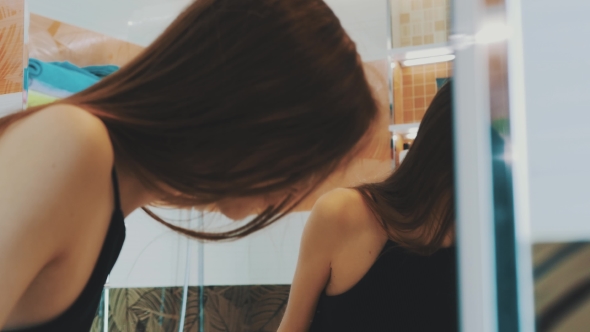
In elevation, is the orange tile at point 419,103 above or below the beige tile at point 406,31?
below

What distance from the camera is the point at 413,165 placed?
682 millimetres

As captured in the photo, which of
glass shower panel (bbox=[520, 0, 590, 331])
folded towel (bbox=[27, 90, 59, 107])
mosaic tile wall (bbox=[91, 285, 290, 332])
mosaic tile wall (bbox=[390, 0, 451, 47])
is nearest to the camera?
glass shower panel (bbox=[520, 0, 590, 331])

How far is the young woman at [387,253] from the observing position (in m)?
0.62

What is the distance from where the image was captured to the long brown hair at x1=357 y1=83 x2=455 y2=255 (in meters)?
0.61

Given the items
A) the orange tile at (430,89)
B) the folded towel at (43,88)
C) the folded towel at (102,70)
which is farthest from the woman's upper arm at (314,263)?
the folded towel at (43,88)

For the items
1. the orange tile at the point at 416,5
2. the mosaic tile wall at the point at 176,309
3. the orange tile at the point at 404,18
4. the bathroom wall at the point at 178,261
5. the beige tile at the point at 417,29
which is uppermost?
the orange tile at the point at 416,5

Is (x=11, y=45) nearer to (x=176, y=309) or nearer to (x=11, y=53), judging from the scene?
(x=11, y=53)

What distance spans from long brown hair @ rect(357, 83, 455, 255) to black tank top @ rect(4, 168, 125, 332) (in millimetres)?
296

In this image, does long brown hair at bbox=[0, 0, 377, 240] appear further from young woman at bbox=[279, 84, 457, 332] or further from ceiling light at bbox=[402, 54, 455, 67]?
ceiling light at bbox=[402, 54, 455, 67]

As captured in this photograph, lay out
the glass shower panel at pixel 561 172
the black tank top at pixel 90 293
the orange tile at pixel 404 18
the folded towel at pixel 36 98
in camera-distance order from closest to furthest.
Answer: the glass shower panel at pixel 561 172, the black tank top at pixel 90 293, the orange tile at pixel 404 18, the folded towel at pixel 36 98

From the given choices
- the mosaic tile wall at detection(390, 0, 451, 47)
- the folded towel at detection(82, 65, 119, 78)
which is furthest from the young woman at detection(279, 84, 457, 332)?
the folded towel at detection(82, 65, 119, 78)

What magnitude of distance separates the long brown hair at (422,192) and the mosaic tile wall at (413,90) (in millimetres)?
85

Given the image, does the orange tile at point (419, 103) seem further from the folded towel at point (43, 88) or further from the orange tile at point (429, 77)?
the folded towel at point (43, 88)

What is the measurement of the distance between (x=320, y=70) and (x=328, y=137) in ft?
0.18
